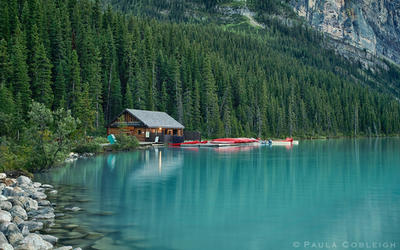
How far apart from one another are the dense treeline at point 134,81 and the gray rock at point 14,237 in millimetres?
30250

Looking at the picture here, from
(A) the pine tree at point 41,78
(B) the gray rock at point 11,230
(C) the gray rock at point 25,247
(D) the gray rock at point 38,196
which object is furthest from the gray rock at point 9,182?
(A) the pine tree at point 41,78

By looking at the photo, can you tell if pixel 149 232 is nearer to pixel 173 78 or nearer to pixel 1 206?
pixel 1 206

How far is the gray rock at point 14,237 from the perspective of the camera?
1276 centimetres

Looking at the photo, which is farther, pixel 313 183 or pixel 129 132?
pixel 129 132

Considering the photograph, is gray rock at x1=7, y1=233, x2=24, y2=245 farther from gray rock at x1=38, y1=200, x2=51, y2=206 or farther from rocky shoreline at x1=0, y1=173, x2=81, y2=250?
gray rock at x1=38, y1=200, x2=51, y2=206

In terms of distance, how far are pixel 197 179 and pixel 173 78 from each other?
67836 millimetres

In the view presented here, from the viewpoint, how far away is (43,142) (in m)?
31.0

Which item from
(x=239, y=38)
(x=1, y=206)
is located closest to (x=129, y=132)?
(x=1, y=206)

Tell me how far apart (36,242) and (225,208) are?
9.31 metres

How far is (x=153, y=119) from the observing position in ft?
236

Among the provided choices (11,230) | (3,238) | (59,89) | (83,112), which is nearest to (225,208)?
(11,230)

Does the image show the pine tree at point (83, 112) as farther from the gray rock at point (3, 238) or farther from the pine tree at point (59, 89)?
the gray rock at point (3, 238)

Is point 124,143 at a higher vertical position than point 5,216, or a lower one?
higher

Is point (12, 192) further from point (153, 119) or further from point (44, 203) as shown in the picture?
point (153, 119)
